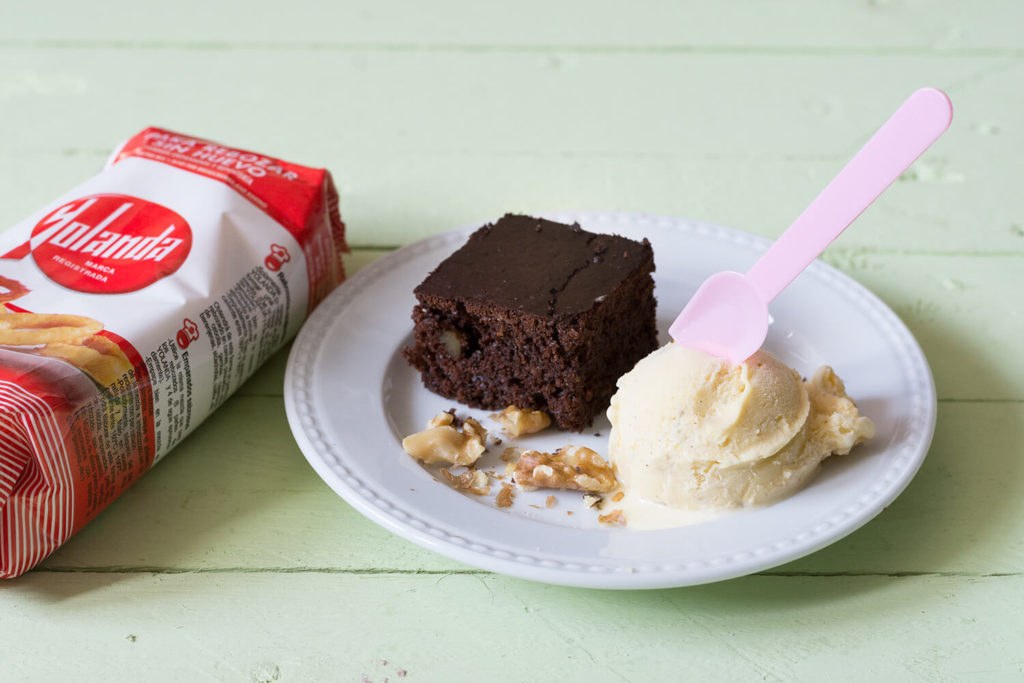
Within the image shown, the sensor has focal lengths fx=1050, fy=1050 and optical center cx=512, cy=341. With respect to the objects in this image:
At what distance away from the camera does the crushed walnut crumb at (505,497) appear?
4.93 ft

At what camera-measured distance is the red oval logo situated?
1.59 meters

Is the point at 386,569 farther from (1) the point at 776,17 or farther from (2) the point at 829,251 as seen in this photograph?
(1) the point at 776,17

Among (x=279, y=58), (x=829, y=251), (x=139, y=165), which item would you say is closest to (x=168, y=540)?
(x=139, y=165)

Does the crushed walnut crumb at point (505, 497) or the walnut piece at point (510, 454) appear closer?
the crushed walnut crumb at point (505, 497)

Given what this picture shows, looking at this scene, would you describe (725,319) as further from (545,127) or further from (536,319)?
(545,127)

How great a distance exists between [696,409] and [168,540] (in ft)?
2.53

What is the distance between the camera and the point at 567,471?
1.53 meters

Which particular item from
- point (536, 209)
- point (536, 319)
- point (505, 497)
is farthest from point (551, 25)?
point (505, 497)

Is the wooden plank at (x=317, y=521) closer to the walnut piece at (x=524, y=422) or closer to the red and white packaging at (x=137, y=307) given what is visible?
the red and white packaging at (x=137, y=307)

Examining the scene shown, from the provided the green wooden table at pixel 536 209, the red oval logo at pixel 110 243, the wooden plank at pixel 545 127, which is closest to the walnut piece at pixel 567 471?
the green wooden table at pixel 536 209

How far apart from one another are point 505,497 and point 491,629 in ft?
0.68

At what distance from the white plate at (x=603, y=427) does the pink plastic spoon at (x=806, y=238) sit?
0.24 metres

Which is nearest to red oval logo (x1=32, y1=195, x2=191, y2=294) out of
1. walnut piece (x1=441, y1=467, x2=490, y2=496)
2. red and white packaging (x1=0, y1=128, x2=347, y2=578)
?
red and white packaging (x1=0, y1=128, x2=347, y2=578)

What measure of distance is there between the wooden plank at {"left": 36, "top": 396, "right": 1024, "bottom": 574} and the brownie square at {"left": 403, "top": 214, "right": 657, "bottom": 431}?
0.77 ft
